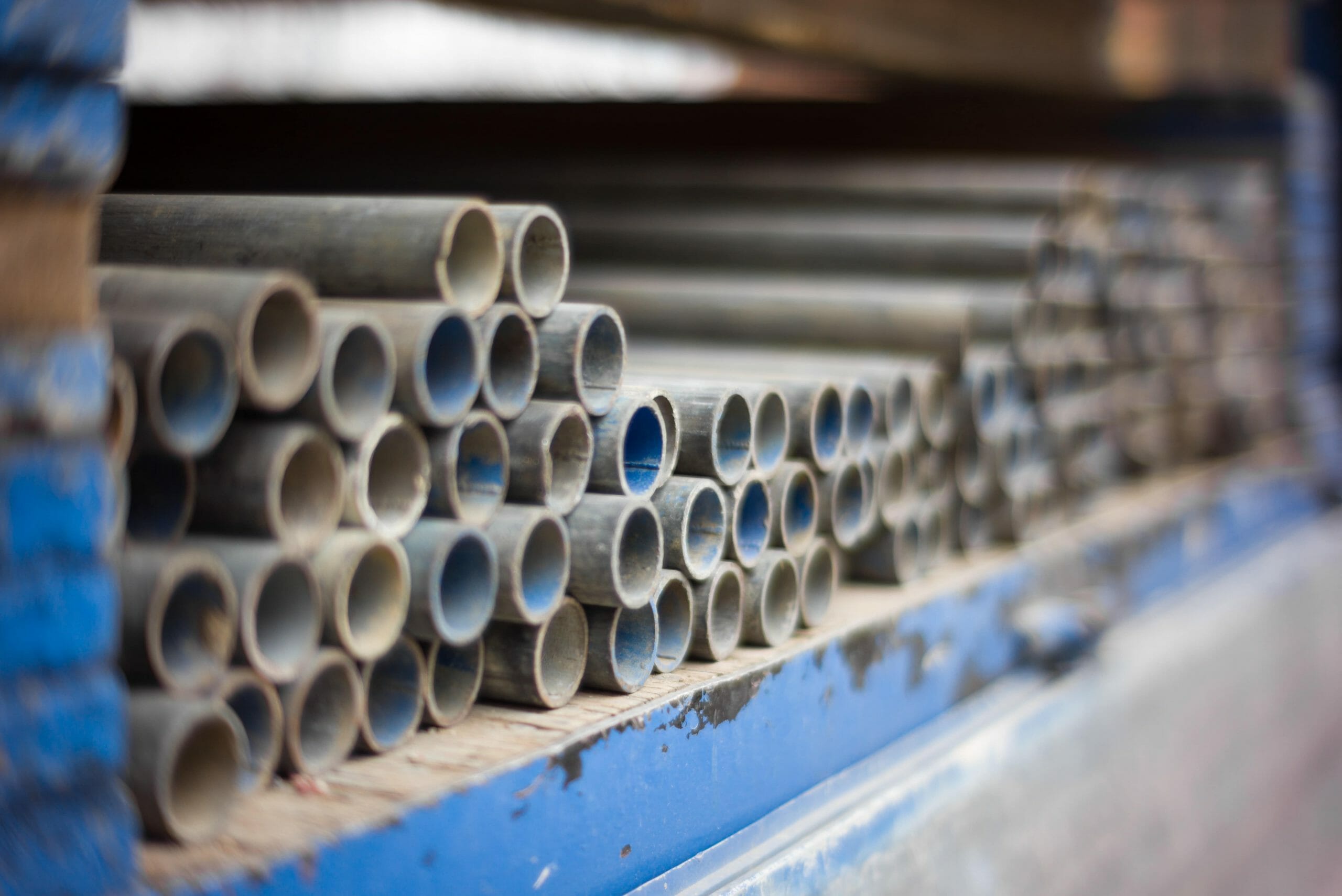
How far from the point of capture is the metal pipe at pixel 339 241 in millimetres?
1445

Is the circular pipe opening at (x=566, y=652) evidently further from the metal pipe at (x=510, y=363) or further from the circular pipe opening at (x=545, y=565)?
the metal pipe at (x=510, y=363)

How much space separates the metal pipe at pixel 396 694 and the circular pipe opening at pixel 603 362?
1.30 ft

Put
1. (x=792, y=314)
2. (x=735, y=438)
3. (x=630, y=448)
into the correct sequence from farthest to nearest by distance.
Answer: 1. (x=792, y=314)
2. (x=735, y=438)
3. (x=630, y=448)

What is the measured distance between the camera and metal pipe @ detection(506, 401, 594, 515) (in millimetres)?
1543

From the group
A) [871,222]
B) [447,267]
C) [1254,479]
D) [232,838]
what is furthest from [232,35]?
[232,838]

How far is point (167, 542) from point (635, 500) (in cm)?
60

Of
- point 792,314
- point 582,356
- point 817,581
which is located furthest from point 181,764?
point 792,314

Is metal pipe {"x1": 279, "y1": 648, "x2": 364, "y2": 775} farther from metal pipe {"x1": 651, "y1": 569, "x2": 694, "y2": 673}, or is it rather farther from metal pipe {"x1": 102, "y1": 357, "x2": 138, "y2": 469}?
metal pipe {"x1": 651, "y1": 569, "x2": 694, "y2": 673}

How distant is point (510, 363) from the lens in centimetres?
156

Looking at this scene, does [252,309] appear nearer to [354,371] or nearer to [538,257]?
[354,371]

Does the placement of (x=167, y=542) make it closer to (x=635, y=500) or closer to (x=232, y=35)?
(x=635, y=500)

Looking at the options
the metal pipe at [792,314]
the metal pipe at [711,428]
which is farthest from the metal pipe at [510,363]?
the metal pipe at [792,314]

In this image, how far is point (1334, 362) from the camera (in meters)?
6.07

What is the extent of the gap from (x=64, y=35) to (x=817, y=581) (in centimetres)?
149
